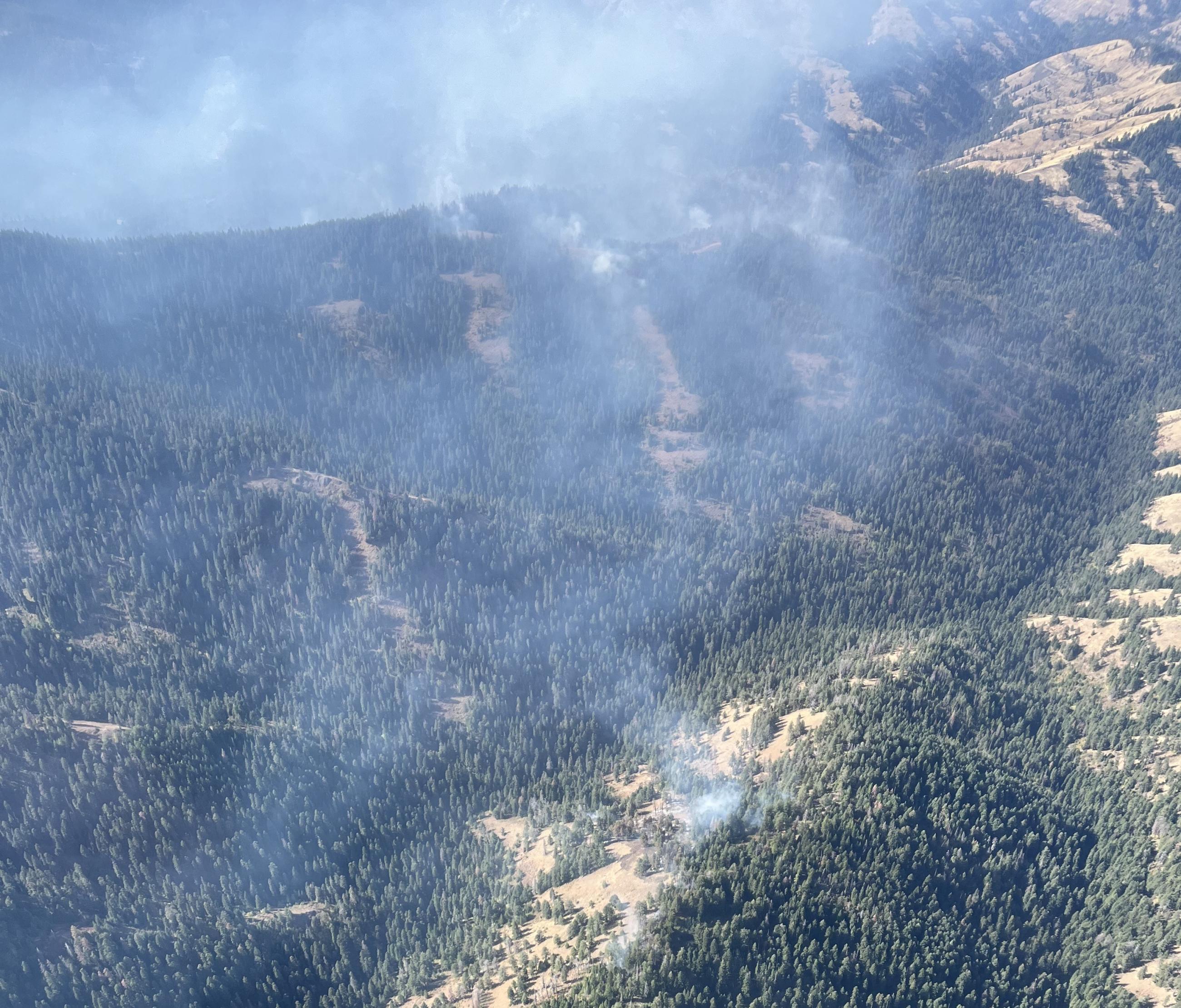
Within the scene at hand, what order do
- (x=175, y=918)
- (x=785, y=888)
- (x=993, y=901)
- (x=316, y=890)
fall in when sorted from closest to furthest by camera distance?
(x=785, y=888) < (x=993, y=901) < (x=175, y=918) < (x=316, y=890)

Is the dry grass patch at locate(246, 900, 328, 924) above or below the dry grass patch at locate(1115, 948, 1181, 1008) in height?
above

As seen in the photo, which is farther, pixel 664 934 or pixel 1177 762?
pixel 1177 762

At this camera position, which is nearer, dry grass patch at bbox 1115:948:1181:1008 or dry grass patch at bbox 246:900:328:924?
dry grass patch at bbox 1115:948:1181:1008

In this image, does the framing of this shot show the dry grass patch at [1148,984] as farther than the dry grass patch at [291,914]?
No

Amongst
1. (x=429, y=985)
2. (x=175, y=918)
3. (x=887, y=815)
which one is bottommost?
(x=429, y=985)

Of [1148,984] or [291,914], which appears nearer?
[1148,984]

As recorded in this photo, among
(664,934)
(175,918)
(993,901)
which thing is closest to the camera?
(664,934)

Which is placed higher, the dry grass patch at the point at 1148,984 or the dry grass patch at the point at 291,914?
the dry grass patch at the point at 291,914

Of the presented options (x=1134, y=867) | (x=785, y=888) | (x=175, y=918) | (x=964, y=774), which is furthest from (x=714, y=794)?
(x=175, y=918)

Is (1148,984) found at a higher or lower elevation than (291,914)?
lower

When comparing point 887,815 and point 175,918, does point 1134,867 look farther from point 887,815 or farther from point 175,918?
point 175,918

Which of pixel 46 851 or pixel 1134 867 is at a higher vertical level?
pixel 46 851
